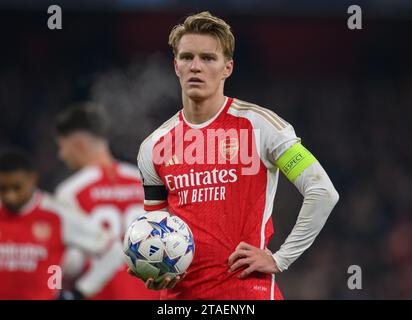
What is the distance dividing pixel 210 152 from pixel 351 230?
7.87 metres

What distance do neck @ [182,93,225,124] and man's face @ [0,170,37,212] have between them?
177 inches

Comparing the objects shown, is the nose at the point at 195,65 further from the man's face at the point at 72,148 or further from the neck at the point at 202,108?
the man's face at the point at 72,148

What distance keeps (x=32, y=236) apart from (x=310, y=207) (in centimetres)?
484

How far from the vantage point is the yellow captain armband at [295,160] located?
4824 mm

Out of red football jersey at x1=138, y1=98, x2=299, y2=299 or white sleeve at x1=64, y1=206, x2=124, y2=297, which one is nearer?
red football jersey at x1=138, y1=98, x2=299, y2=299

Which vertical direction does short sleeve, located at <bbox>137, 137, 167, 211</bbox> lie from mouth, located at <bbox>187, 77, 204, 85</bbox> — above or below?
below

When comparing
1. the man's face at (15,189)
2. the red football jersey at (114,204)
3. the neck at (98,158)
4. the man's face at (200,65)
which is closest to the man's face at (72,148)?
the neck at (98,158)

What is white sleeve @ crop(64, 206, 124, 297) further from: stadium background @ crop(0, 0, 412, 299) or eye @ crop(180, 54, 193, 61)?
eye @ crop(180, 54, 193, 61)

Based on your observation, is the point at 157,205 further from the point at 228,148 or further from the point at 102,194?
the point at 102,194

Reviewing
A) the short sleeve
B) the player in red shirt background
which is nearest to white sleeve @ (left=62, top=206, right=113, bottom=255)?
the short sleeve

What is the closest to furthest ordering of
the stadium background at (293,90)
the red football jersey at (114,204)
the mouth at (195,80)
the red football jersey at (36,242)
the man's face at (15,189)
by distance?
the mouth at (195,80), the red football jersey at (36,242), the man's face at (15,189), the red football jersey at (114,204), the stadium background at (293,90)

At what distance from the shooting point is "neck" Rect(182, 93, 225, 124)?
16.4 ft

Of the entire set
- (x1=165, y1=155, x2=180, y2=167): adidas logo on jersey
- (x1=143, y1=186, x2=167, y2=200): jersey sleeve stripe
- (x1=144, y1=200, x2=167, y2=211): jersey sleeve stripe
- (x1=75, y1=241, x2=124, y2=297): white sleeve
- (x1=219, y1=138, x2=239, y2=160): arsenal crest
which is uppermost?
(x1=219, y1=138, x2=239, y2=160): arsenal crest

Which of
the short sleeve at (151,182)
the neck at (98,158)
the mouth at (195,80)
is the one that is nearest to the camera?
the mouth at (195,80)
